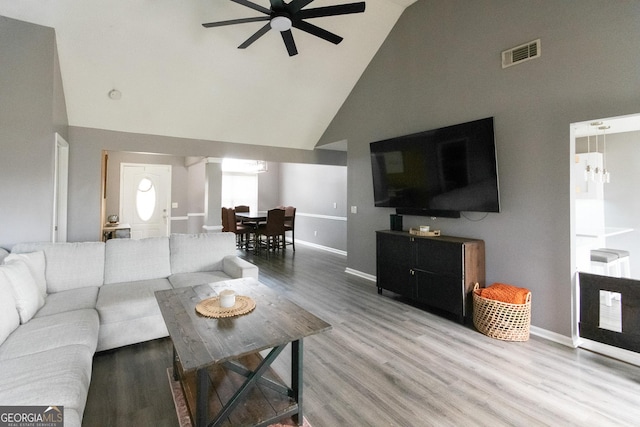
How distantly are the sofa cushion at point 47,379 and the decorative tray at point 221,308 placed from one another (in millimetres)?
640

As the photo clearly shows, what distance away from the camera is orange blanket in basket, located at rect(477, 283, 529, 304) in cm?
276

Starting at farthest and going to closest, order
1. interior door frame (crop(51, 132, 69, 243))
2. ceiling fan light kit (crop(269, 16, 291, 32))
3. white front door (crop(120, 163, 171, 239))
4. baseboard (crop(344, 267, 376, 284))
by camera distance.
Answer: white front door (crop(120, 163, 171, 239)) → baseboard (crop(344, 267, 376, 284)) → interior door frame (crop(51, 132, 69, 243)) → ceiling fan light kit (crop(269, 16, 291, 32))

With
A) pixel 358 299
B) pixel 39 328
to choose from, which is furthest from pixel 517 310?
pixel 39 328

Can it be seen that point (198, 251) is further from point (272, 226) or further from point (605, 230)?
point (605, 230)

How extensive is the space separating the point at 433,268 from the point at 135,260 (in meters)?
3.28

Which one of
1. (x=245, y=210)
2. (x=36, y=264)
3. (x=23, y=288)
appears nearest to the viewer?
(x=23, y=288)

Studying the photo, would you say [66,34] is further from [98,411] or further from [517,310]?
[517,310]

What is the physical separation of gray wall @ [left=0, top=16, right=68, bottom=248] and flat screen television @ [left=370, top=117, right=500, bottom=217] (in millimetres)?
3921

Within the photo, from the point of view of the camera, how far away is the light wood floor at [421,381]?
5.79 feet

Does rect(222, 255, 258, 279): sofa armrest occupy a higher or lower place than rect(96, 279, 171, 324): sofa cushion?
higher

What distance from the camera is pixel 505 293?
2.85m

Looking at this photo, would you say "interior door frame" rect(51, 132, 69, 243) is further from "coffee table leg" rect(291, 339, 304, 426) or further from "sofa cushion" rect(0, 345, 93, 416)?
"coffee table leg" rect(291, 339, 304, 426)

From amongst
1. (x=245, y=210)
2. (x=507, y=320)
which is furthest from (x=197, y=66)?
(x=245, y=210)

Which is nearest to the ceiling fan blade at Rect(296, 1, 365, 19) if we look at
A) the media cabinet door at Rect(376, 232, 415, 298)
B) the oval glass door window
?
the media cabinet door at Rect(376, 232, 415, 298)
